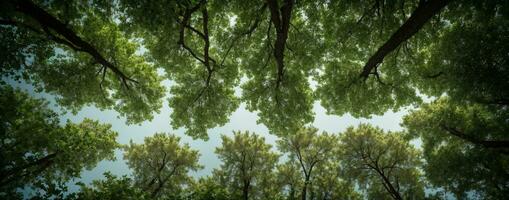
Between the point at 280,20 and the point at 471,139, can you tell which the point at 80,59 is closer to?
the point at 280,20

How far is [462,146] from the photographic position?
64.9ft

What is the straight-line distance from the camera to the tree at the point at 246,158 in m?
26.8

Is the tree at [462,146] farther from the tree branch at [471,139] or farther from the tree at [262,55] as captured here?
the tree at [262,55]

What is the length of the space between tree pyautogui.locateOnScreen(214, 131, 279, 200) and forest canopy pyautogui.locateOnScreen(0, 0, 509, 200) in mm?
9940

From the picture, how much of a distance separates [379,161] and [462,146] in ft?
24.8

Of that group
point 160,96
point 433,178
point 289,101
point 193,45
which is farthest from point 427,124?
point 160,96

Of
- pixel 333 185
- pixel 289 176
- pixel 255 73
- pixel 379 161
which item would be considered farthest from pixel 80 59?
pixel 379 161

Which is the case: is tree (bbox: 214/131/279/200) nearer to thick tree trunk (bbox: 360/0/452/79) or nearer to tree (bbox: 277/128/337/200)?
tree (bbox: 277/128/337/200)

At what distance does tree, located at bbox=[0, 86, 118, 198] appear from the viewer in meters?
12.9

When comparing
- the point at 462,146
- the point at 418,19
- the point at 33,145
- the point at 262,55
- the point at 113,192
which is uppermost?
the point at 262,55

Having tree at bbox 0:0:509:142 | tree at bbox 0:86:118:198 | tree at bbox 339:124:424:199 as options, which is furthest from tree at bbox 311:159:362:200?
tree at bbox 0:86:118:198

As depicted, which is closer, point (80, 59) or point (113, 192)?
point (113, 192)

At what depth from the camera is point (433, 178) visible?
65.9 ft

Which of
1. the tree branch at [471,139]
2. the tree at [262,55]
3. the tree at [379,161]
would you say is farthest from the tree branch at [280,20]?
the tree at [379,161]
